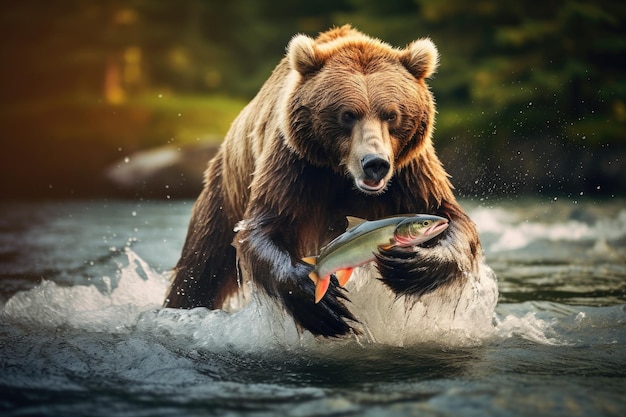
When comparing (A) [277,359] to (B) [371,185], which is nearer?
(B) [371,185]

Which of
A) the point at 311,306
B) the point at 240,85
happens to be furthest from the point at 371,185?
the point at 240,85

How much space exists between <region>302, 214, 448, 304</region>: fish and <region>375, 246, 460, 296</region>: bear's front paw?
0.33 metres

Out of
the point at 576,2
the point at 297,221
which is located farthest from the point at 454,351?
the point at 576,2

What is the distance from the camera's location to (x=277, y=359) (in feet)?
13.6

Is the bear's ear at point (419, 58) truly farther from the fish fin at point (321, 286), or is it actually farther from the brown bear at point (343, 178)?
the fish fin at point (321, 286)

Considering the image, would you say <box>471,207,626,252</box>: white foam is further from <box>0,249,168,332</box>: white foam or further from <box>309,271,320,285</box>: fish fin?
<box>309,271,320,285</box>: fish fin

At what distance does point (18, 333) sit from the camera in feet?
15.5

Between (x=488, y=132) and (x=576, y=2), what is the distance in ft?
9.67

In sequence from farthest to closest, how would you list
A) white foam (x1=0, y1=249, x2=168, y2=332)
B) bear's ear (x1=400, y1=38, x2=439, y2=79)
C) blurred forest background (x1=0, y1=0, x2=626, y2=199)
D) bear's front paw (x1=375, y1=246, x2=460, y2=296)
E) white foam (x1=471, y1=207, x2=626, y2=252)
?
blurred forest background (x1=0, y1=0, x2=626, y2=199), white foam (x1=471, y1=207, x2=626, y2=252), white foam (x1=0, y1=249, x2=168, y2=332), bear's ear (x1=400, y1=38, x2=439, y2=79), bear's front paw (x1=375, y1=246, x2=460, y2=296)

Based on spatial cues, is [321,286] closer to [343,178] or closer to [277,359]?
[277,359]

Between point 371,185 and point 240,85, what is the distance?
19877 millimetres

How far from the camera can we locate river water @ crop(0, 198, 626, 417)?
3342 mm

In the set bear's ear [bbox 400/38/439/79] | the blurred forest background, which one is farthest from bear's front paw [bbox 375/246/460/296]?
the blurred forest background

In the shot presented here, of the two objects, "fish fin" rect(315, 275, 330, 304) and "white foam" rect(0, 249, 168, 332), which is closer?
"fish fin" rect(315, 275, 330, 304)
